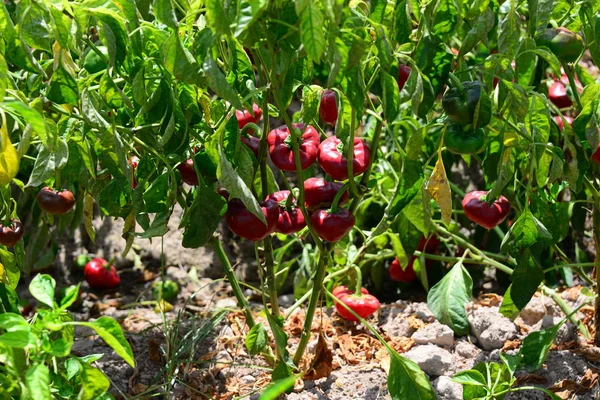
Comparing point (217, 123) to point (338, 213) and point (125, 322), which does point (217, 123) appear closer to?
point (338, 213)

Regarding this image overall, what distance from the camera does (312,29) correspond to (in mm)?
1280

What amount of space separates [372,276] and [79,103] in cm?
147

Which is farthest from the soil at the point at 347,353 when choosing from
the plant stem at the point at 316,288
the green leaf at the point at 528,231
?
the green leaf at the point at 528,231

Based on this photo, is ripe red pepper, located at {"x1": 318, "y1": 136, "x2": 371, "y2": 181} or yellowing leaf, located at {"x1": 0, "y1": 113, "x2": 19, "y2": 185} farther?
ripe red pepper, located at {"x1": 318, "y1": 136, "x2": 371, "y2": 181}

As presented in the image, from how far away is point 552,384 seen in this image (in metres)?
2.21

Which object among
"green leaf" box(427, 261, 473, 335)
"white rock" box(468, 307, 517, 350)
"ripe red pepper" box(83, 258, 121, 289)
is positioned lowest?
"ripe red pepper" box(83, 258, 121, 289)

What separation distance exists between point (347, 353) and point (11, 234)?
0.96 meters

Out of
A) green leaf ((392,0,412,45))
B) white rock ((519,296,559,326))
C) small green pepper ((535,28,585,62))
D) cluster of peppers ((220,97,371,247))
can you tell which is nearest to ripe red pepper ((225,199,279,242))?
cluster of peppers ((220,97,371,247))

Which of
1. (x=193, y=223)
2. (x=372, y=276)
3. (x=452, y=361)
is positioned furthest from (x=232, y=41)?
(x=372, y=276)

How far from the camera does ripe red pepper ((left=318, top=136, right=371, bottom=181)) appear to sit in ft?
5.99

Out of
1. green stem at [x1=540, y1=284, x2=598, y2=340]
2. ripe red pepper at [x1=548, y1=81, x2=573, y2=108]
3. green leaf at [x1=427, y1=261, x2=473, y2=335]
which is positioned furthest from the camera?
ripe red pepper at [x1=548, y1=81, x2=573, y2=108]

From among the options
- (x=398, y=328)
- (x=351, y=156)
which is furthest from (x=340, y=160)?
(x=398, y=328)

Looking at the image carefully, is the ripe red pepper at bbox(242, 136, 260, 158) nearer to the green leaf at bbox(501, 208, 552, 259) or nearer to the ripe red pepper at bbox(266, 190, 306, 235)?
the ripe red pepper at bbox(266, 190, 306, 235)

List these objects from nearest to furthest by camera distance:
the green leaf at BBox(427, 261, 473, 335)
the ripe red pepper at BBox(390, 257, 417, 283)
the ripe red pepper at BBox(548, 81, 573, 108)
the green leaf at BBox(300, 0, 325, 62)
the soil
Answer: the green leaf at BBox(300, 0, 325, 62), the green leaf at BBox(427, 261, 473, 335), the soil, the ripe red pepper at BBox(548, 81, 573, 108), the ripe red pepper at BBox(390, 257, 417, 283)
